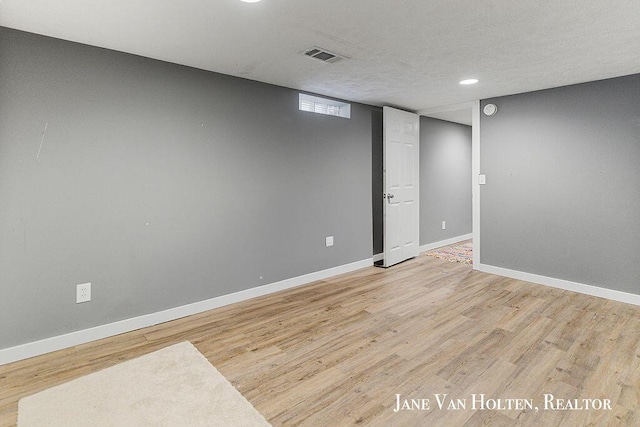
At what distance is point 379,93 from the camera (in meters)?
3.91

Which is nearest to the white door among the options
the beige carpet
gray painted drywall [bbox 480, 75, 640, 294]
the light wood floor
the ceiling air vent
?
gray painted drywall [bbox 480, 75, 640, 294]

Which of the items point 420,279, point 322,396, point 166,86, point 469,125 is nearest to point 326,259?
point 420,279

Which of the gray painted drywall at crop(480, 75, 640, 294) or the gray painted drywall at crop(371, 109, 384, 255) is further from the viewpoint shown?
the gray painted drywall at crop(371, 109, 384, 255)

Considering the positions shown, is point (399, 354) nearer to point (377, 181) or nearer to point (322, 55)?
point (322, 55)

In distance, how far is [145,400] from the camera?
185 cm

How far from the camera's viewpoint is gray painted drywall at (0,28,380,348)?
2.28 m

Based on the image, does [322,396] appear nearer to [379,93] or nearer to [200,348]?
[200,348]

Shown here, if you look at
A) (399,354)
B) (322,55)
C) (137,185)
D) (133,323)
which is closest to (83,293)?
(133,323)

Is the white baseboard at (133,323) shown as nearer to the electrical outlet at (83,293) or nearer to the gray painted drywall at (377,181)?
the electrical outlet at (83,293)

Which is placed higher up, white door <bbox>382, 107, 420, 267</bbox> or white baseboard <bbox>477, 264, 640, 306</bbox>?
white door <bbox>382, 107, 420, 267</bbox>

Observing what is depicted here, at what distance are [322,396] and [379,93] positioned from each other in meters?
3.30

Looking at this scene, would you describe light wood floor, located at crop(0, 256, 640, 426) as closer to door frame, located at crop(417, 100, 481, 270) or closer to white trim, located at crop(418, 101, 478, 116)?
door frame, located at crop(417, 100, 481, 270)

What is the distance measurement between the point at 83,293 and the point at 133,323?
0.45 meters

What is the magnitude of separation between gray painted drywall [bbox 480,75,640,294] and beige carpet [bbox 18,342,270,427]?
147 inches
